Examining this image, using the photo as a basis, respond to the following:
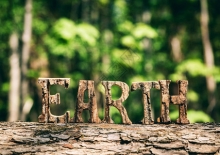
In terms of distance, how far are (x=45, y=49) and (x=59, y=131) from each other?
976cm

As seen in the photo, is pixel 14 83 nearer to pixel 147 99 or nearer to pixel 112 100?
pixel 112 100

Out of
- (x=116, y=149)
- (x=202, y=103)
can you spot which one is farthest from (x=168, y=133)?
(x=202, y=103)

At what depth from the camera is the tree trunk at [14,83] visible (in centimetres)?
1006

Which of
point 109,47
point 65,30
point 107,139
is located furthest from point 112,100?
point 109,47

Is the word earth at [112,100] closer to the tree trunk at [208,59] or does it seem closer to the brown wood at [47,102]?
the brown wood at [47,102]

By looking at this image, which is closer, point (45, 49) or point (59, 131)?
point (59, 131)

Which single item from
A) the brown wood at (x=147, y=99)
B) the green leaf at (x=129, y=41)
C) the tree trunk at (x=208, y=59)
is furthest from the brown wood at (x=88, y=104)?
the tree trunk at (x=208, y=59)

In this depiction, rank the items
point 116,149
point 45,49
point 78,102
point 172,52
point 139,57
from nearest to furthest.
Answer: point 116,149 < point 78,102 < point 139,57 < point 172,52 < point 45,49

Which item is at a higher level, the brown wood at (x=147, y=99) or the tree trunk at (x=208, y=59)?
the tree trunk at (x=208, y=59)

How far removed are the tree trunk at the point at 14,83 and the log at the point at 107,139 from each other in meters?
7.12

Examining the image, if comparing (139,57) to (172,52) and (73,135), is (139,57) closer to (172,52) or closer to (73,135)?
(172,52)

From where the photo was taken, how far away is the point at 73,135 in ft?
9.95

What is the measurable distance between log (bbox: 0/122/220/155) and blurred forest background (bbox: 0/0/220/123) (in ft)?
10.2

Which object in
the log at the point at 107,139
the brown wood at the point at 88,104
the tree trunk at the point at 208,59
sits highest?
the tree trunk at the point at 208,59
